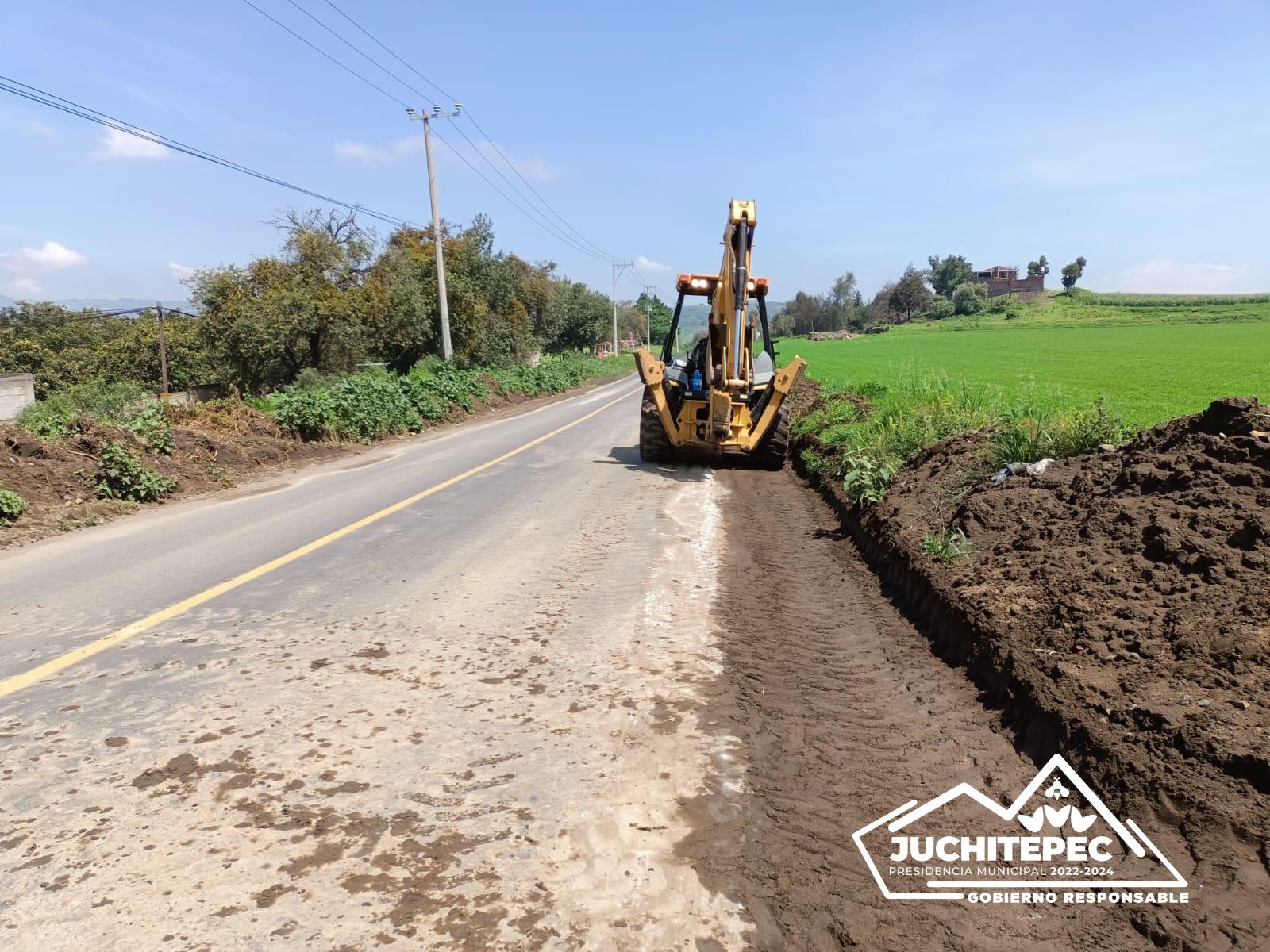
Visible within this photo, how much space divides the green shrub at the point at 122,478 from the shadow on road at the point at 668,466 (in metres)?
6.58

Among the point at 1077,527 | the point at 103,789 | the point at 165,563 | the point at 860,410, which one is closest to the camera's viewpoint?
the point at 103,789

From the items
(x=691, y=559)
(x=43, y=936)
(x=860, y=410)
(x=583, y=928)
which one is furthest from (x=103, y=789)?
(x=860, y=410)

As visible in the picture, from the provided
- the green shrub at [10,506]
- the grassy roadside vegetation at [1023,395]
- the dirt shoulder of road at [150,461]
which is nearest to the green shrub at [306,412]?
the dirt shoulder of road at [150,461]

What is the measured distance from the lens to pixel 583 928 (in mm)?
2477

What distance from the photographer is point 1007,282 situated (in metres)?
149

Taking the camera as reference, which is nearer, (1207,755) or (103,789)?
(1207,755)

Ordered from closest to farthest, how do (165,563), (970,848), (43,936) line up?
(43,936), (970,848), (165,563)

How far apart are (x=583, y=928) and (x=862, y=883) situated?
3.27ft

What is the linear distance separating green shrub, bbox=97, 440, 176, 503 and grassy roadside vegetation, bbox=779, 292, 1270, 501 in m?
9.07

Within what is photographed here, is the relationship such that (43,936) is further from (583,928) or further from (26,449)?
(26,449)

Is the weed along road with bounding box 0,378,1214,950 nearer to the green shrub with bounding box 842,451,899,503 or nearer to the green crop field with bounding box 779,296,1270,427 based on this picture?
the green shrub with bounding box 842,451,899,503

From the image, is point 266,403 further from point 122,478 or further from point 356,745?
point 356,745


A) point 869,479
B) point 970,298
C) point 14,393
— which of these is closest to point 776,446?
point 869,479
